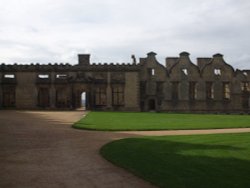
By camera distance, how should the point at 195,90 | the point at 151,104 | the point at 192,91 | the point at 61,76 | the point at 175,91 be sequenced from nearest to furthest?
the point at 61,76
the point at 151,104
the point at 175,91
the point at 192,91
the point at 195,90

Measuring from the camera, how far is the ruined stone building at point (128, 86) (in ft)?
146

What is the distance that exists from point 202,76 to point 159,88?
18.4 ft

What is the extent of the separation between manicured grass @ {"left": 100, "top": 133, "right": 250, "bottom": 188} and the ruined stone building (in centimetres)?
3085

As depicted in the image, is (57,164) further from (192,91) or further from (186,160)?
(192,91)

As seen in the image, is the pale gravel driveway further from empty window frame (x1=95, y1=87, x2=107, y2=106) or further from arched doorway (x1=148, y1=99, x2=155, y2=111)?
arched doorway (x1=148, y1=99, x2=155, y2=111)

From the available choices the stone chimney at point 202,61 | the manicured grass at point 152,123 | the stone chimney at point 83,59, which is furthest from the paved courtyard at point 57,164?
the stone chimney at point 202,61

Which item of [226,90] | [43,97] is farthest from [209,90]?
[43,97]

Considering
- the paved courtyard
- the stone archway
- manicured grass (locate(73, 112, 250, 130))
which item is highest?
the stone archway

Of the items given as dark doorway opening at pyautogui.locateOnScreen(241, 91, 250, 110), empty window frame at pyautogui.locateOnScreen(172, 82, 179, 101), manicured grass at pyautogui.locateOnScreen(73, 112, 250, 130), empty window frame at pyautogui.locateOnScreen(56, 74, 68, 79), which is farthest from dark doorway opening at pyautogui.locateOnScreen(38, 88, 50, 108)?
dark doorway opening at pyautogui.locateOnScreen(241, 91, 250, 110)

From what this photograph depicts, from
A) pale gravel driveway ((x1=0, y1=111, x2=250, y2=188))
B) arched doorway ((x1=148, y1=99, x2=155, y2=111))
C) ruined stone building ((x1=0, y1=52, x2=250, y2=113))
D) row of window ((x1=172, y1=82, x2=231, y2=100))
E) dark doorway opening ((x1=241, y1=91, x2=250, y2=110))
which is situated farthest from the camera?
dark doorway opening ((x1=241, y1=91, x2=250, y2=110))

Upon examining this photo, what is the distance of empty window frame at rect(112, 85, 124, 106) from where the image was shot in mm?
45094

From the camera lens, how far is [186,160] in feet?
32.8

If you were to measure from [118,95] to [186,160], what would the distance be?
35.4 metres

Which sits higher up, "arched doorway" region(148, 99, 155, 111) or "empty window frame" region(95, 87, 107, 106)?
"empty window frame" region(95, 87, 107, 106)
